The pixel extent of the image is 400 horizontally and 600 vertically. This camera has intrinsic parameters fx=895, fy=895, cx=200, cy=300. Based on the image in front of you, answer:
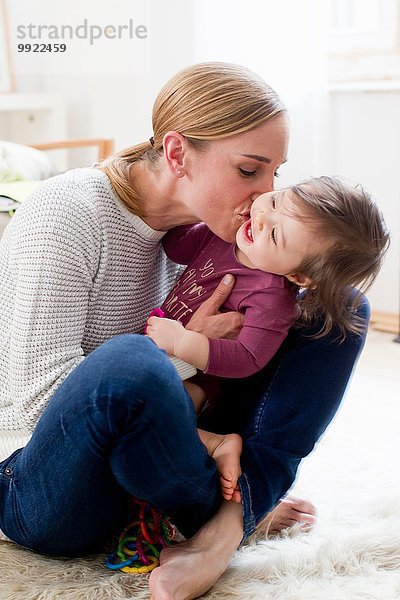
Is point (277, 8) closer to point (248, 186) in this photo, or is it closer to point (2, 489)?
point (248, 186)

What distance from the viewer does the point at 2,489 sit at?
141 cm

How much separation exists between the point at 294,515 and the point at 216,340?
44cm

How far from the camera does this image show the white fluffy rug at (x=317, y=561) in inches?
53.7

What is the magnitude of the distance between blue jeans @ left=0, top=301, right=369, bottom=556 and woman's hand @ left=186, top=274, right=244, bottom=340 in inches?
3.9

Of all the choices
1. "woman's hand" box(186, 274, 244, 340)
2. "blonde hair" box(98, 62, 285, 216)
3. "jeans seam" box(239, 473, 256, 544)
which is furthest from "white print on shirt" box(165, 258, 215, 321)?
"jeans seam" box(239, 473, 256, 544)

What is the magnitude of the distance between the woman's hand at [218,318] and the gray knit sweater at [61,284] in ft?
0.56

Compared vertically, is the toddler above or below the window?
below

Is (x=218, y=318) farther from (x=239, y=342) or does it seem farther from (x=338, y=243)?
(x=338, y=243)

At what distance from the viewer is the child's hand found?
1437 mm

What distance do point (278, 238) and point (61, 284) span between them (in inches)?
14.2

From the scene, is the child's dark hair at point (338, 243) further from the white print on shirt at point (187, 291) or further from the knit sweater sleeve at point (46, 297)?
the knit sweater sleeve at point (46, 297)

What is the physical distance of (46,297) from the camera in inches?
56.6

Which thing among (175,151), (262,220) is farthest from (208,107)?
(262,220)

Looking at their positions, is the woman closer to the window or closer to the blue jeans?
the blue jeans
